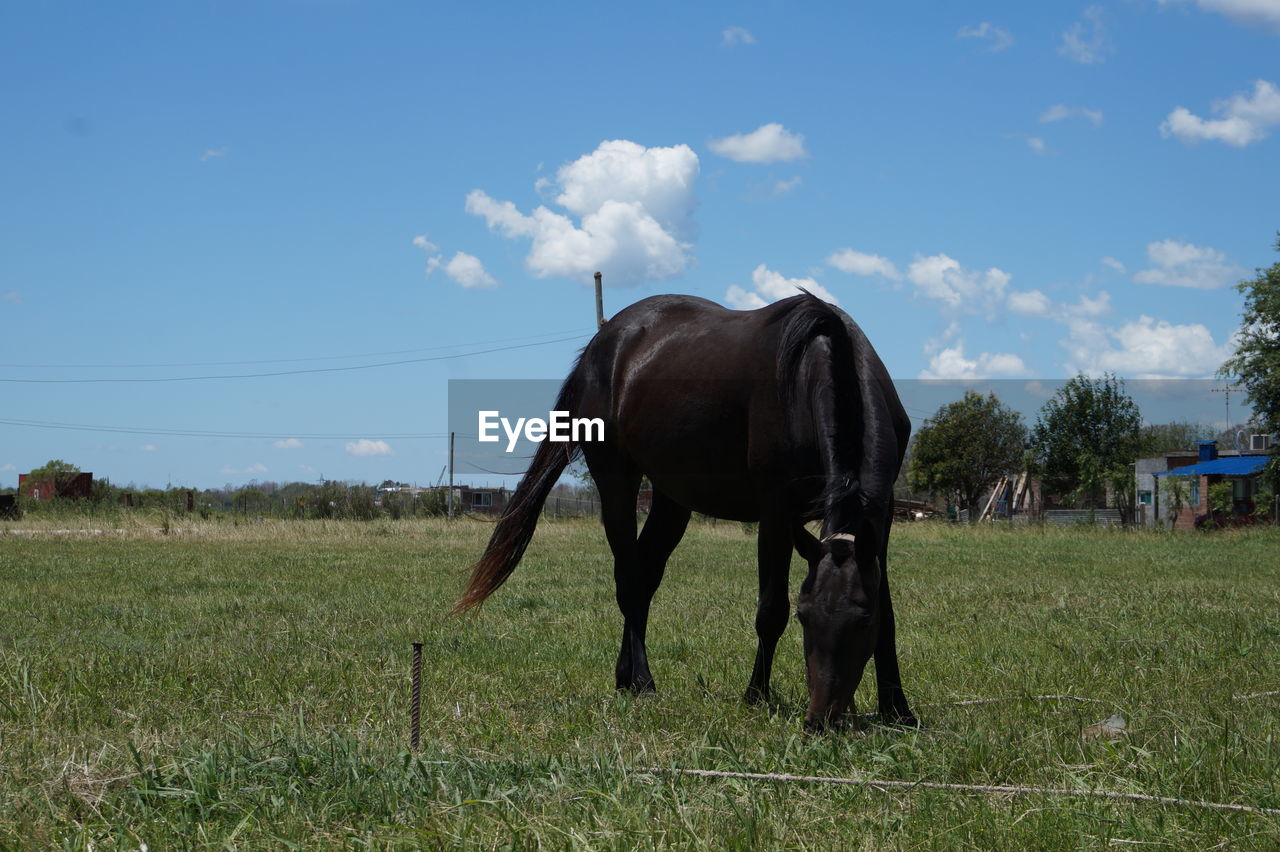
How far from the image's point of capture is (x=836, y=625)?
3576 mm

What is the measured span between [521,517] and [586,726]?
2323mm

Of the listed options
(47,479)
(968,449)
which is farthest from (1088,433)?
(47,479)

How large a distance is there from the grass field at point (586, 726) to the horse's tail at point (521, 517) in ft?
1.36

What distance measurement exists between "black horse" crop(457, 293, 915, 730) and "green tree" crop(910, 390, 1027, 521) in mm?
55220

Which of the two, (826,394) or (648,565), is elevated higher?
(826,394)

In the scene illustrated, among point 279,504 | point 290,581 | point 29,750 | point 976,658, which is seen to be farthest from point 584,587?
point 279,504

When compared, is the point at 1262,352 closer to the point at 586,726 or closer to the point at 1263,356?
the point at 1263,356

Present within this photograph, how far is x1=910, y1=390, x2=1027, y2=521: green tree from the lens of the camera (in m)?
59.2

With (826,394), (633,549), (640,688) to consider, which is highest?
(826,394)

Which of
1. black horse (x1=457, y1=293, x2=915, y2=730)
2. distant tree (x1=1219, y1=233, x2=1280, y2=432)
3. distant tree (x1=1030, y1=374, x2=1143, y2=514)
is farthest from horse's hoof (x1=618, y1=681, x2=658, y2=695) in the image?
distant tree (x1=1030, y1=374, x2=1143, y2=514)

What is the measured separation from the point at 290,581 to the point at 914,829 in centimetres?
1062

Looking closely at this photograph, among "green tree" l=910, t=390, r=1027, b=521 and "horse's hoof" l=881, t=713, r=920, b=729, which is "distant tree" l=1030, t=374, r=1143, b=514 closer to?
"green tree" l=910, t=390, r=1027, b=521

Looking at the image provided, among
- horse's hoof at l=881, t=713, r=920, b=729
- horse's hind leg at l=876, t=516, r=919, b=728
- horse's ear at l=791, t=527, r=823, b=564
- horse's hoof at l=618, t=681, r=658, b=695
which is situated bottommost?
horse's hoof at l=618, t=681, r=658, b=695

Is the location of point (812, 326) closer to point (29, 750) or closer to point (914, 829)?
point (914, 829)
